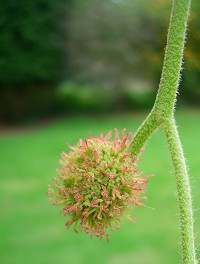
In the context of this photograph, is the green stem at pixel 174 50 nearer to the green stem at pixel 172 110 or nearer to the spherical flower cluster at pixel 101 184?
the green stem at pixel 172 110

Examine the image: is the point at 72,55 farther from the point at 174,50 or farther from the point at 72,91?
the point at 174,50

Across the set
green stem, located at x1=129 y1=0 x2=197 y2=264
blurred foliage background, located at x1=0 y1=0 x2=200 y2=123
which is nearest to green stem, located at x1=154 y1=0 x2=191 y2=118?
green stem, located at x1=129 y1=0 x2=197 y2=264

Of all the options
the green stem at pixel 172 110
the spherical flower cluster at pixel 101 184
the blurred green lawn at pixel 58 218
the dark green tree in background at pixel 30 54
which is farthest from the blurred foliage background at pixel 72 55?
the green stem at pixel 172 110

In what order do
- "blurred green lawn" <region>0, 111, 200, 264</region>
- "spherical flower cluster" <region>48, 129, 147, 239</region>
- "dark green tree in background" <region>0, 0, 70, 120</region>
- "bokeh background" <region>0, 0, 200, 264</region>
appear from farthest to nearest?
"dark green tree in background" <region>0, 0, 70, 120</region> < "bokeh background" <region>0, 0, 200, 264</region> < "blurred green lawn" <region>0, 111, 200, 264</region> < "spherical flower cluster" <region>48, 129, 147, 239</region>

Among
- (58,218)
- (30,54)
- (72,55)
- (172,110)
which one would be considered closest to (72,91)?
(72,55)

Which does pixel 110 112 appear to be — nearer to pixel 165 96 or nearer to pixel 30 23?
pixel 30 23

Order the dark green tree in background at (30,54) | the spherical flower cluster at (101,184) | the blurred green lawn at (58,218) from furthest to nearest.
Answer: the dark green tree in background at (30,54) < the blurred green lawn at (58,218) < the spherical flower cluster at (101,184)

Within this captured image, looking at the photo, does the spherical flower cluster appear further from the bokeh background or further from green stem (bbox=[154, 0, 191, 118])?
the bokeh background
